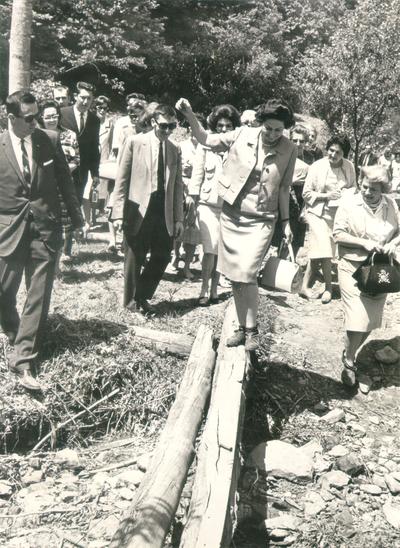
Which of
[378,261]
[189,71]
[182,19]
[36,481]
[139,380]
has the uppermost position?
[182,19]

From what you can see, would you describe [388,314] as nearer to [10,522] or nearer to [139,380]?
[139,380]

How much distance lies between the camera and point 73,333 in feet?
16.6

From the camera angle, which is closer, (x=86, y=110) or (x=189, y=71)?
(x=86, y=110)

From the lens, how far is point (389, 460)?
14.7 ft

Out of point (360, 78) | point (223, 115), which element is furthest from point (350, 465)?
point (360, 78)

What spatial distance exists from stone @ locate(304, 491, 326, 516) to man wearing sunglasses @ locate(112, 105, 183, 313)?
2.62m

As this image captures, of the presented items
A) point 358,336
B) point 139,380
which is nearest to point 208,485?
point 139,380

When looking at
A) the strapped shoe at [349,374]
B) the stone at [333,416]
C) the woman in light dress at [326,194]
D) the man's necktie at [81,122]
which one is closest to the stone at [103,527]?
the stone at [333,416]

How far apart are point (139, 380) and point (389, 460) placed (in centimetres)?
198

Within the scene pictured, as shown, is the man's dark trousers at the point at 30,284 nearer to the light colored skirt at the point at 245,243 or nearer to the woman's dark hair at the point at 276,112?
the light colored skirt at the point at 245,243

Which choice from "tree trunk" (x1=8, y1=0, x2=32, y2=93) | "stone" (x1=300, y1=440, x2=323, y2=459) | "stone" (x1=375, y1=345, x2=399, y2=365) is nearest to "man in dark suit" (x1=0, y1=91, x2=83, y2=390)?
"stone" (x1=300, y1=440, x2=323, y2=459)

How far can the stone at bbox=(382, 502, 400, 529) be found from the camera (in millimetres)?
3824

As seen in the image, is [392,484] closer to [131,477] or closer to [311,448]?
[311,448]

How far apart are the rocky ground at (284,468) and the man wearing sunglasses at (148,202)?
1.48 feet
